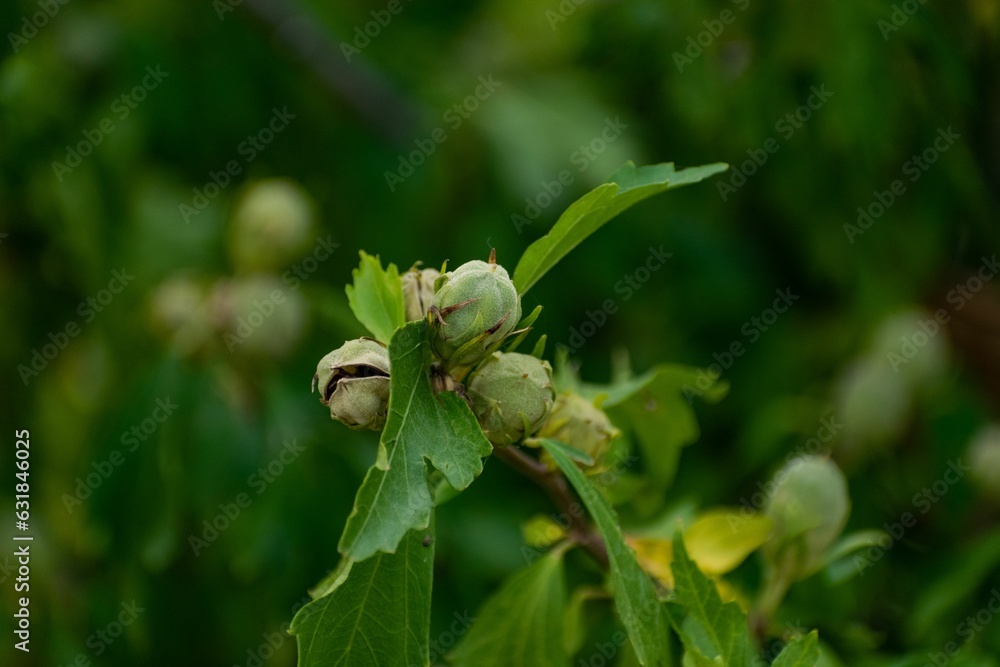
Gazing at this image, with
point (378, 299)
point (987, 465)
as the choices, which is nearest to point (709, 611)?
point (378, 299)

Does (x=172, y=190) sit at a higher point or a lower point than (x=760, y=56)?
higher

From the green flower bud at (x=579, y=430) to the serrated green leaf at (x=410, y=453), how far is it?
0.15 meters

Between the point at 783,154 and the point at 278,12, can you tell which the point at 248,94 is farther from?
the point at 783,154

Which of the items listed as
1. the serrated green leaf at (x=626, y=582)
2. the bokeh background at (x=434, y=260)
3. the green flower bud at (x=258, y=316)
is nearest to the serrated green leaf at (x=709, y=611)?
the serrated green leaf at (x=626, y=582)

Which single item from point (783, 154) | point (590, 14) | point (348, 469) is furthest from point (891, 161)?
point (348, 469)

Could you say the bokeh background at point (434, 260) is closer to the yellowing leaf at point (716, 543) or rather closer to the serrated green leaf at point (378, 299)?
the yellowing leaf at point (716, 543)

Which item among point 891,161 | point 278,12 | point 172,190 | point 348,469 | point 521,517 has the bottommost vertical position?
point 521,517

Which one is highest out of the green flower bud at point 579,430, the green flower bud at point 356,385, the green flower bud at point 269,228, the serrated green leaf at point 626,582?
the green flower bud at point 269,228

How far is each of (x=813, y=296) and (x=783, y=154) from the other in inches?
13.9

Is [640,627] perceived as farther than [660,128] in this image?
No

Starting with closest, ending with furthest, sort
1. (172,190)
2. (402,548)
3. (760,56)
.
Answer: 1. (402,548)
2. (760,56)
3. (172,190)

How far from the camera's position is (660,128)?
214 centimetres

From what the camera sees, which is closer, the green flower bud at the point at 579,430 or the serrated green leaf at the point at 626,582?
the serrated green leaf at the point at 626,582

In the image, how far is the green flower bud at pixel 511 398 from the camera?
0.86 m
